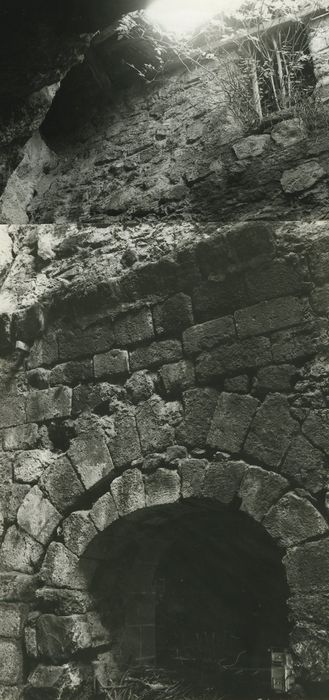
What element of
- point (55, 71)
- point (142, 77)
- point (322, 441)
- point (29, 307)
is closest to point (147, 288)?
point (29, 307)

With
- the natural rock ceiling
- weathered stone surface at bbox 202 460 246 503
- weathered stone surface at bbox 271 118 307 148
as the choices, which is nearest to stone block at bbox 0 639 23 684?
weathered stone surface at bbox 202 460 246 503

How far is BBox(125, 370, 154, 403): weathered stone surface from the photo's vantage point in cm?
340

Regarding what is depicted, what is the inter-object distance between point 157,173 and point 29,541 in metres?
2.65

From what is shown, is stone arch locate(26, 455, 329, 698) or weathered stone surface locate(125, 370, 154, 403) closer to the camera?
stone arch locate(26, 455, 329, 698)

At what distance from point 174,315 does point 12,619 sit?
2.06 m

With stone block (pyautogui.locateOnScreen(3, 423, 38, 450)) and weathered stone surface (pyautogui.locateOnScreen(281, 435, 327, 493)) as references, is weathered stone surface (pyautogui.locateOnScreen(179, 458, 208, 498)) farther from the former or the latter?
stone block (pyautogui.locateOnScreen(3, 423, 38, 450))

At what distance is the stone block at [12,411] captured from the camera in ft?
12.4

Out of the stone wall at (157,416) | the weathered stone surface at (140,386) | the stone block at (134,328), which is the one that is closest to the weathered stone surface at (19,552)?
the stone wall at (157,416)

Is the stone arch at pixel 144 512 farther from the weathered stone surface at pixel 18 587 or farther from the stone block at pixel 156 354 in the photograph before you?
the stone block at pixel 156 354

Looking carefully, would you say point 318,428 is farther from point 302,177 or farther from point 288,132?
point 288,132

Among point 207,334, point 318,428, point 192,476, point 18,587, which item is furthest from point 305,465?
point 18,587

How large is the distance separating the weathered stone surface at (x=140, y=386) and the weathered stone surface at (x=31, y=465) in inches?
27.5

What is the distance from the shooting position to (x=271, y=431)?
9.74 ft

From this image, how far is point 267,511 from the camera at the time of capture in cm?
286
